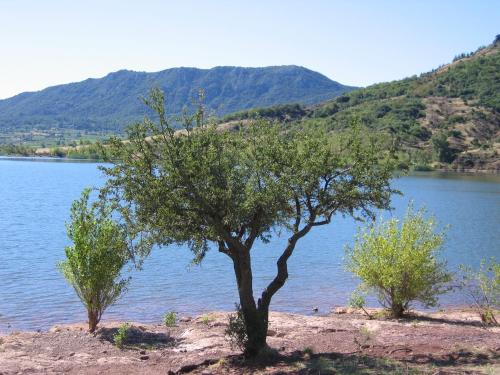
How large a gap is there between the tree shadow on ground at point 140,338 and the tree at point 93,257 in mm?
861

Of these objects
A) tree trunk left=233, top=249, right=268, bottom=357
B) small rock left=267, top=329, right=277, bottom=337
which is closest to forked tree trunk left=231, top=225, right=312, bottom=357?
tree trunk left=233, top=249, right=268, bottom=357

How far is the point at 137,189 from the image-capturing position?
14.6 meters

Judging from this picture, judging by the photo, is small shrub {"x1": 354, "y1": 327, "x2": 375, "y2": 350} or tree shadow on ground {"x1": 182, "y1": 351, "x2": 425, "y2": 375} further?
small shrub {"x1": 354, "y1": 327, "x2": 375, "y2": 350}

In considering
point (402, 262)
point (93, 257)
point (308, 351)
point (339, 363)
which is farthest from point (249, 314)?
point (402, 262)

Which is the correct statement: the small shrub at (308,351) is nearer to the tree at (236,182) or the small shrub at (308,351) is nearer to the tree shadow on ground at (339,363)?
the tree shadow on ground at (339,363)

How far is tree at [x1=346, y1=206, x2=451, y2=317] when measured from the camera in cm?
2275

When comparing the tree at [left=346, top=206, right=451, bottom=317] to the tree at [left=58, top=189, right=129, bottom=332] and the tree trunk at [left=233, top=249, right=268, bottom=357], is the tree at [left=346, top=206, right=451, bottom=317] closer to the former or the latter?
the tree trunk at [left=233, top=249, right=268, bottom=357]

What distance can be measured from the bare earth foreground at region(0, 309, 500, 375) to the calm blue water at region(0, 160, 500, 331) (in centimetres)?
609

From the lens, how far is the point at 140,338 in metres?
19.8

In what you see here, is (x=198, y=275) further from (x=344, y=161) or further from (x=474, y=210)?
(x=474, y=210)

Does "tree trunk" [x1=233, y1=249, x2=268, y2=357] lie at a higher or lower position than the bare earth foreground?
higher

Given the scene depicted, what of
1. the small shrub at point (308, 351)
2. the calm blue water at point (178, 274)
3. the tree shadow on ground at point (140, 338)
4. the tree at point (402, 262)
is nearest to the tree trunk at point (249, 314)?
the small shrub at point (308, 351)

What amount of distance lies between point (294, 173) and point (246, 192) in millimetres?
1516

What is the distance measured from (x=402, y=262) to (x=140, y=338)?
10730 millimetres
